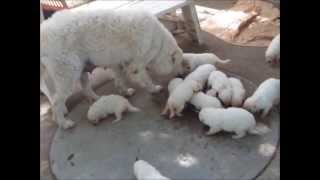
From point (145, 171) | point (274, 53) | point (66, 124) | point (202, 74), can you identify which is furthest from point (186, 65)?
point (145, 171)

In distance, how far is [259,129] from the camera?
4.04 meters

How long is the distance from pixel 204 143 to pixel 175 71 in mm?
1015

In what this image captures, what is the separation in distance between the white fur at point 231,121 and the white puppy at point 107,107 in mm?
777

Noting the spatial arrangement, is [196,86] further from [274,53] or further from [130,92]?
[274,53]

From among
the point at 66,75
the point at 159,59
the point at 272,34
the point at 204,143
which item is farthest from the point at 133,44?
the point at 272,34

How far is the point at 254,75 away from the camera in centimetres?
491

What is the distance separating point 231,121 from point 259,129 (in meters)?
0.31

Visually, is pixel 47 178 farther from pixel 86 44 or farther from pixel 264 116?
pixel 264 116

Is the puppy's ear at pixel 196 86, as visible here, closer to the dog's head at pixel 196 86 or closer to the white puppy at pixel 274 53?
the dog's head at pixel 196 86

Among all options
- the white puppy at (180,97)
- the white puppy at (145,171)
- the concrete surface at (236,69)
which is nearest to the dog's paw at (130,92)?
the white puppy at (180,97)

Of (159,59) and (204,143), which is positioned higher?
(159,59)

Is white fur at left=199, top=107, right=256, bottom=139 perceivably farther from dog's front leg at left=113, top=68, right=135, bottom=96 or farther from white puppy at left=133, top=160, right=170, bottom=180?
dog's front leg at left=113, top=68, right=135, bottom=96

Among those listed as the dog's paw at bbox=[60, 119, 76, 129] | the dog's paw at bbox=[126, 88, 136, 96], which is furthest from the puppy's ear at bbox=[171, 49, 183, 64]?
the dog's paw at bbox=[60, 119, 76, 129]
